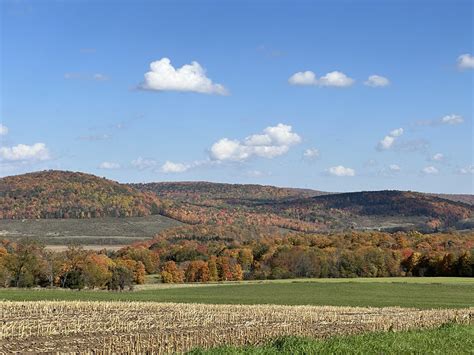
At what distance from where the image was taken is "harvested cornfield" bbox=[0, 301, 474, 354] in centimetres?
3359

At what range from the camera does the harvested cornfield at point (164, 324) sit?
33594 mm

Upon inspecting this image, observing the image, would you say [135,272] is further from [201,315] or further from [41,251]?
[201,315]

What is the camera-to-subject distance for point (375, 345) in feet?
94.1

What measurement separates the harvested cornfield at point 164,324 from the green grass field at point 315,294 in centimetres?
1173

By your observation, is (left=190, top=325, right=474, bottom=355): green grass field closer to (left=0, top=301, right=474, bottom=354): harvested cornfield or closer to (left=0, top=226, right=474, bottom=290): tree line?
(left=0, top=301, right=474, bottom=354): harvested cornfield

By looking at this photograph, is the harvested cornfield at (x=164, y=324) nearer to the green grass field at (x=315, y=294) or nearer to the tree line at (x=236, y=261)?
the green grass field at (x=315, y=294)

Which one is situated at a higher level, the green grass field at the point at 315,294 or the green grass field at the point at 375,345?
the green grass field at the point at 375,345

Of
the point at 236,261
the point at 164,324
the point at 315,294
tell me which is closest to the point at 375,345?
the point at 164,324

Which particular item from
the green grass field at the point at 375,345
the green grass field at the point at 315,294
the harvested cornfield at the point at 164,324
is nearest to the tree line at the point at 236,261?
the green grass field at the point at 315,294

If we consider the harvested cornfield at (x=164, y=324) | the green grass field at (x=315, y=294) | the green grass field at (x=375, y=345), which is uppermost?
the green grass field at (x=375, y=345)

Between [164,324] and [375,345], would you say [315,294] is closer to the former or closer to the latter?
[164,324]

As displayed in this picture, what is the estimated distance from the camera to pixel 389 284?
99562 mm

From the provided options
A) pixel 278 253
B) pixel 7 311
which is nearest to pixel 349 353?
pixel 7 311

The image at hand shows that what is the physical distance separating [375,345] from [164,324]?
18890 mm
